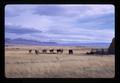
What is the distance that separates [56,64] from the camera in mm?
178250

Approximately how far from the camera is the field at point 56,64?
585 ft

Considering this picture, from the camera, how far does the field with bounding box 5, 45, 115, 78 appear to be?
585ft

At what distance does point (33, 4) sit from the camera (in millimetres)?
178250

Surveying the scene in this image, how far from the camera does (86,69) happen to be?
178 metres

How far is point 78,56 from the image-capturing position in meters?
178
